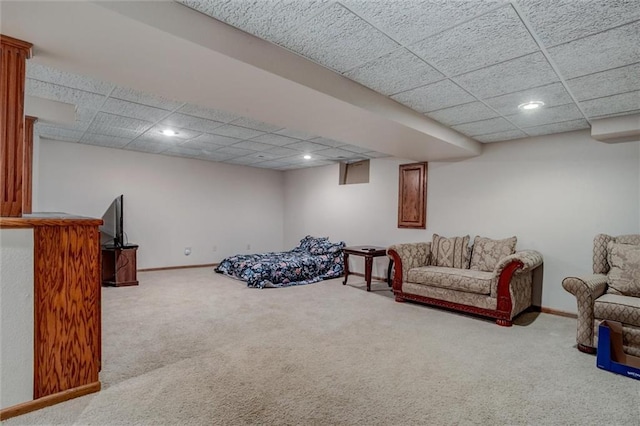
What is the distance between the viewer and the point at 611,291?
10.6ft

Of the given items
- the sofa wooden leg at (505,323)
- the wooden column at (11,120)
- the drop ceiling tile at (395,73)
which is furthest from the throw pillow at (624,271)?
the wooden column at (11,120)

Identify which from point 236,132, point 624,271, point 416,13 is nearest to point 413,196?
point 624,271

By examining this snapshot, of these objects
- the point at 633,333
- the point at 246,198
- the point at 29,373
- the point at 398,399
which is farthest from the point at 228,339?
the point at 246,198

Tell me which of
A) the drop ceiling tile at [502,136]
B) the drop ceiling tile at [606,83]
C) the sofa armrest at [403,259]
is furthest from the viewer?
the sofa armrest at [403,259]

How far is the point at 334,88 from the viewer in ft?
8.84

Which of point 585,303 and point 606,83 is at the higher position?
point 606,83

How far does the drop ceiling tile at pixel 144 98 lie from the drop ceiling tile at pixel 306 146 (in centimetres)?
→ 206

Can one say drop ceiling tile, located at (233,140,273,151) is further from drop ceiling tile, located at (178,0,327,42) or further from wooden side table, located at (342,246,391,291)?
drop ceiling tile, located at (178,0,327,42)

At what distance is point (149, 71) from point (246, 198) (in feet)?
18.7

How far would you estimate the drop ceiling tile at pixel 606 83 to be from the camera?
2539mm

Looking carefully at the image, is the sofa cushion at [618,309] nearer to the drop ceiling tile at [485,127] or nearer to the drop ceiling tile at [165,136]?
the drop ceiling tile at [485,127]

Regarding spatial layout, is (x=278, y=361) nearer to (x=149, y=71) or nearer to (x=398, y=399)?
(x=398, y=399)

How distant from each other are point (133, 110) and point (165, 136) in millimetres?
1217

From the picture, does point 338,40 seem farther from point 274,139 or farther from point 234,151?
point 234,151
